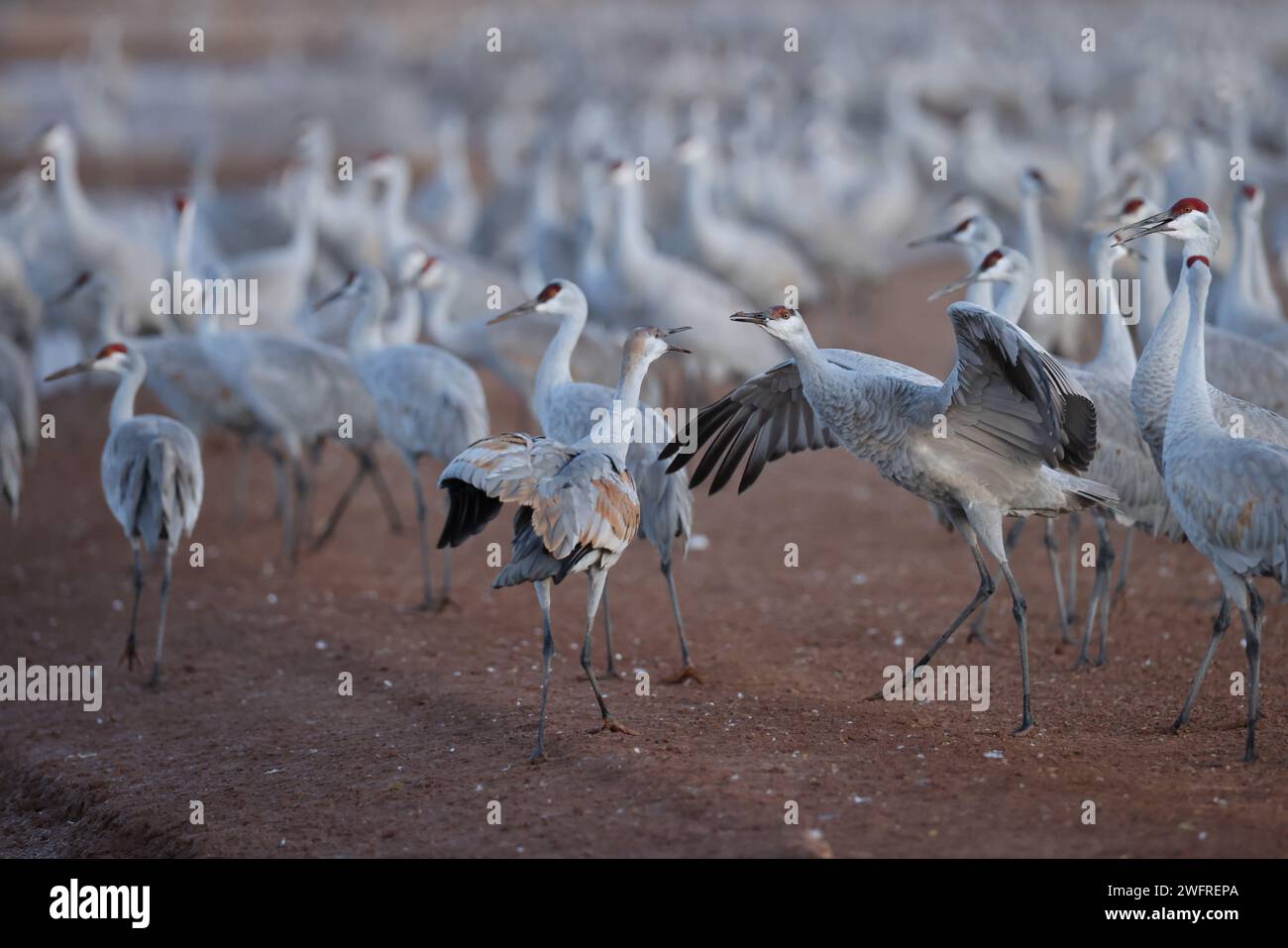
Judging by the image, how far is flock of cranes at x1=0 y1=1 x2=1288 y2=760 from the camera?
18.8 feet

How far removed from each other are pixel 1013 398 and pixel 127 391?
4.57m

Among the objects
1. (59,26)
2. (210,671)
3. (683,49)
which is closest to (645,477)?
(210,671)

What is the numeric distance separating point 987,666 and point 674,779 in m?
2.10

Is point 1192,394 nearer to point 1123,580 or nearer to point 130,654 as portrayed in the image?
point 1123,580

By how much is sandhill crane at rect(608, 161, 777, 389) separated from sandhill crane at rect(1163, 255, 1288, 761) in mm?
5709

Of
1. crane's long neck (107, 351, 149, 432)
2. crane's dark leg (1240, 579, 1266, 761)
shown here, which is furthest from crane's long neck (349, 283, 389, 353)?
crane's dark leg (1240, 579, 1266, 761)

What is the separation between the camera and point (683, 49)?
3228 cm

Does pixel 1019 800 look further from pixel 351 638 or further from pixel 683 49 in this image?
pixel 683 49

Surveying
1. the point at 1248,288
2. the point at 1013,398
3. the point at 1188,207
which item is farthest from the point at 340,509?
the point at 1248,288

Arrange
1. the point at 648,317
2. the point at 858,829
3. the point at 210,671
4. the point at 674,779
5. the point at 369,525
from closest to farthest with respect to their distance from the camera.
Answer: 1. the point at 858,829
2. the point at 674,779
3. the point at 210,671
4. the point at 369,525
5. the point at 648,317

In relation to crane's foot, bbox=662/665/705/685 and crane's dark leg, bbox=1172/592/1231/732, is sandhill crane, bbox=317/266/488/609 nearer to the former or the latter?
crane's foot, bbox=662/665/705/685

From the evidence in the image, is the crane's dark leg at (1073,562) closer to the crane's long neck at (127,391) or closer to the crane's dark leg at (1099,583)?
the crane's dark leg at (1099,583)

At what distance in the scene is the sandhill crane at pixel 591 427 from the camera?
687 centimetres

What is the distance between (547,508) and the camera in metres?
5.59
